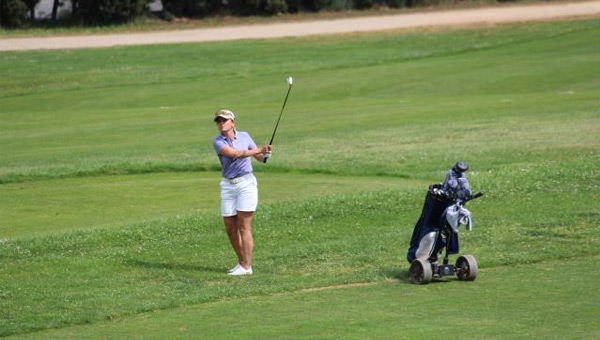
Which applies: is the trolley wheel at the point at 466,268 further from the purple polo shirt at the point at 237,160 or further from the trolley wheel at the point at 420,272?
the purple polo shirt at the point at 237,160

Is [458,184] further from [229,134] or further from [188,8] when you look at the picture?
[188,8]

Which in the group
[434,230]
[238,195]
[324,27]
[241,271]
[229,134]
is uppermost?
[229,134]

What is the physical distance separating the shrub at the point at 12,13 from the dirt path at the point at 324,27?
10.8ft

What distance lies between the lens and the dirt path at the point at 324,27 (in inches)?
2178

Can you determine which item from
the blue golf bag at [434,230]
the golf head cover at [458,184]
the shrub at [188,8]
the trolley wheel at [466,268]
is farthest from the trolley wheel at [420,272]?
the shrub at [188,8]

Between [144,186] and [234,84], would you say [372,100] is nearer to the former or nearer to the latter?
[234,84]

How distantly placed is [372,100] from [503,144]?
10.7 m

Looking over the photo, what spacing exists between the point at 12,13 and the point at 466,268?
48124mm

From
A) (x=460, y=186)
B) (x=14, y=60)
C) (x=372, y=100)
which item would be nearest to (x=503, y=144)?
(x=372, y=100)

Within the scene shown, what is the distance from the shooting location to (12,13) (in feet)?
192

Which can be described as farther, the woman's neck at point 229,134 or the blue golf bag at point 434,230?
the woman's neck at point 229,134

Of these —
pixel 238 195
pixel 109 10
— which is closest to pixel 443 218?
pixel 238 195

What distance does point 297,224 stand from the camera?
17.8 metres

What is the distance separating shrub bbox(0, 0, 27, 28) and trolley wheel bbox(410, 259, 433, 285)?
4721 cm
